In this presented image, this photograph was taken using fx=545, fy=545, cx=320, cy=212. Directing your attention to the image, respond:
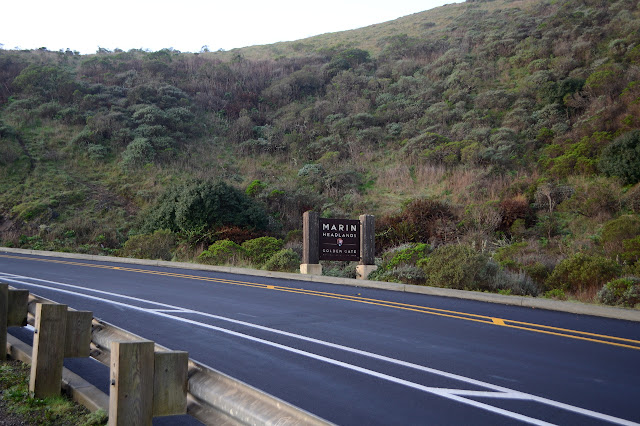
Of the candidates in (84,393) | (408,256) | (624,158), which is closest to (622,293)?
(408,256)

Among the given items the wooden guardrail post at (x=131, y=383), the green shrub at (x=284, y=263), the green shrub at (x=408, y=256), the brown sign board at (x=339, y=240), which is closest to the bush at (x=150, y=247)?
the green shrub at (x=284, y=263)

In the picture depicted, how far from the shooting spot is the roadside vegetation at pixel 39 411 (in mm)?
4371

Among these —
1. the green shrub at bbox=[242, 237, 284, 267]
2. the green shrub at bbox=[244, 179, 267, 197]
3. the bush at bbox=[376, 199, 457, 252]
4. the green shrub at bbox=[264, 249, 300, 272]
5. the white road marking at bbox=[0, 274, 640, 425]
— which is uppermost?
the green shrub at bbox=[244, 179, 267, 197]

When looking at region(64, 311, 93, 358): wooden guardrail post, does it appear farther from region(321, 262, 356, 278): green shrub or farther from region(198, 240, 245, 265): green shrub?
region(198, 240, 245, 265): green shrub

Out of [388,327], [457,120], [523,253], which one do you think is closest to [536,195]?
[523,253]

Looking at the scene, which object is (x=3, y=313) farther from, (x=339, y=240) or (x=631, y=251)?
(x=631, y=251)

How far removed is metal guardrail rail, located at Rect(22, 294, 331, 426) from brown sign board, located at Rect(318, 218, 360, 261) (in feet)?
43.2

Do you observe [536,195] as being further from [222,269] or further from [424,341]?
[424,341]

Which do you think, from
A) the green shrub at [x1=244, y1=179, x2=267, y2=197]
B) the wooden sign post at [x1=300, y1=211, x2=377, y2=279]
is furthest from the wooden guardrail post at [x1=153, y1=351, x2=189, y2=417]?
the green shrub at [x1=244, y1=179, x2=267, y2=197]

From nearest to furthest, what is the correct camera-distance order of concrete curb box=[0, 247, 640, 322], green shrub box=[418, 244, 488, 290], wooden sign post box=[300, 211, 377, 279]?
concrete curb box=[0, 247, 640, 322], green shrub box=[418, 244, 488, 290], wooden sign post box=[300, 211, 377, 279]

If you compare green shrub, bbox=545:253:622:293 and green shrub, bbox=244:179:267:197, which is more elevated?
green shrub, bbox=244:179:267:197

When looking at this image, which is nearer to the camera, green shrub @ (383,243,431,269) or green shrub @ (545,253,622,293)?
green shrub @ (545,253,622,293)

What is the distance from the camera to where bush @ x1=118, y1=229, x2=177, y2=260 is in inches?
866

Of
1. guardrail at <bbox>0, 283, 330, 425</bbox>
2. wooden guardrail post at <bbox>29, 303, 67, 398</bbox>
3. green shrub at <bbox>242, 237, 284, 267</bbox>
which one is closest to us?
guardrail at <bbox>0, 283, 330, 425</bbox>
